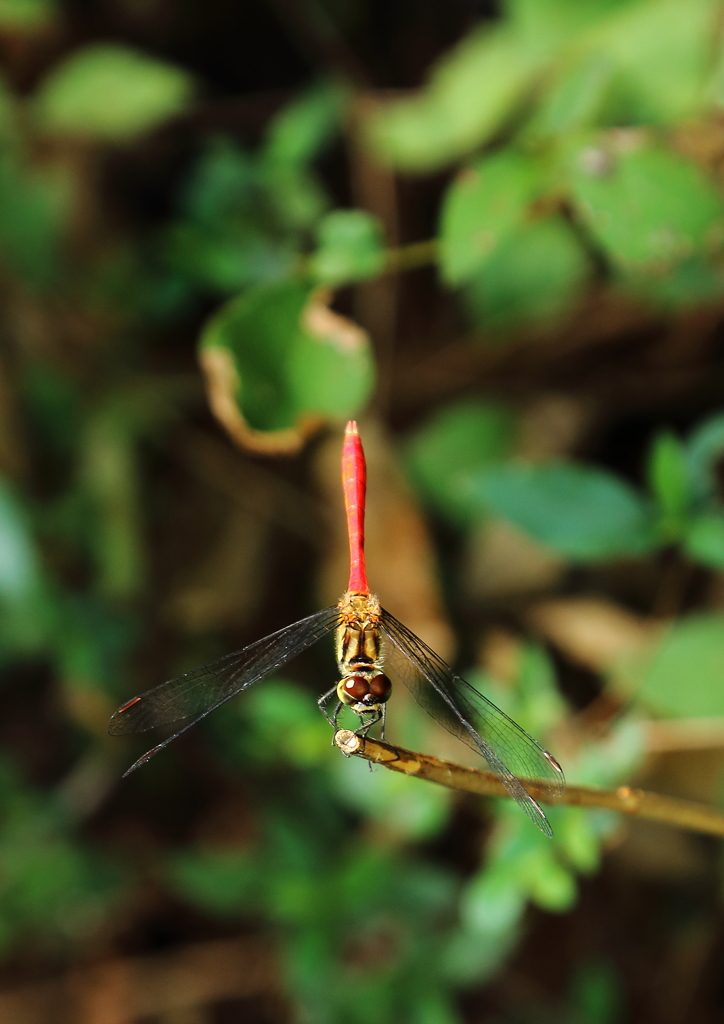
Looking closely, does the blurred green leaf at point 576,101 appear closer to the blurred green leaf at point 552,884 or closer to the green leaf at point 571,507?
the green leaf at point 571,507

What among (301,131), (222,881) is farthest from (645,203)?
(222,881)

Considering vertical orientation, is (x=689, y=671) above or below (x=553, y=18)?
below

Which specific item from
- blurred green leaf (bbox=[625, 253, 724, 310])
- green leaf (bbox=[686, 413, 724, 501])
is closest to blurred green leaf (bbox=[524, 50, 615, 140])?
blurred green leaf (bbox=[625, 253, 724, 310])

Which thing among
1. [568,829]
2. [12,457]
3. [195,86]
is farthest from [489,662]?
[195,86]

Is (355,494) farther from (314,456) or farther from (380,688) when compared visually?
(314,456)

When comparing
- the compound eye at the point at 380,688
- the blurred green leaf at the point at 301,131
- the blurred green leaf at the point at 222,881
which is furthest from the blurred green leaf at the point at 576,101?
the blurred green leaf at the point at 222,881

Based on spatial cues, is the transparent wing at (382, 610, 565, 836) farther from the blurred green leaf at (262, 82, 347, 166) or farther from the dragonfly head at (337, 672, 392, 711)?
the blurred green leaf at (262, 82, 347, 166)
